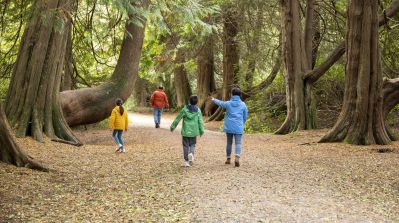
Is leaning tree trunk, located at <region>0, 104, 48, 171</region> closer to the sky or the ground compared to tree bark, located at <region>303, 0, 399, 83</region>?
closer to the ground

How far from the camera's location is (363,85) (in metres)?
13.3

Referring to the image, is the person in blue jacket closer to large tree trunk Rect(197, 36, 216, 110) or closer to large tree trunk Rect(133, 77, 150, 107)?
large tree trunk Rect(197, 36, 216, 110)

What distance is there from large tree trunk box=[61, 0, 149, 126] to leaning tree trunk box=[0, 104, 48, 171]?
6482 millimetres

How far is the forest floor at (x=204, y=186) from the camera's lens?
626 cm

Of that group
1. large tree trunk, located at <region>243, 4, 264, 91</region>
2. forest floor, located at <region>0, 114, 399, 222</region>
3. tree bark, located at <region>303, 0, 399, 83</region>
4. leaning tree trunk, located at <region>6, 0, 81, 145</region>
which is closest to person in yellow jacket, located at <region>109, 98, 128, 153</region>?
forest floor, located at <region>0, 114, 399, 222</region>

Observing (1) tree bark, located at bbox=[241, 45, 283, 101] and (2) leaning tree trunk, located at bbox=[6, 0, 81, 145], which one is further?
(1) tree bark, located at bbox=[241, 45, 283, 101]

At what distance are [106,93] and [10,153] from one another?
26.5 ft

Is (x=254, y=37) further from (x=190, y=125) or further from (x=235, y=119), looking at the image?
(x=190, y=125)

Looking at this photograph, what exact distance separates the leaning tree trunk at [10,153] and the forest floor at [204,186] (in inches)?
8.0

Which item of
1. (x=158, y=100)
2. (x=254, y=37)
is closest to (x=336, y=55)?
(x=254, y=37)

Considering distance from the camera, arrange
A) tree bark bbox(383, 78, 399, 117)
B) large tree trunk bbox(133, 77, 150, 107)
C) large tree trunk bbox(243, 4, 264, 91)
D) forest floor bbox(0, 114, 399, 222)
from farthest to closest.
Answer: large tree trunk bbox(133, 77, 150, 107), large tree trunk bbox(243, 4, 264, 91), tree bark bbox(383, 78, 399, 117), forest floor bbox(0, 114, 399, 222)

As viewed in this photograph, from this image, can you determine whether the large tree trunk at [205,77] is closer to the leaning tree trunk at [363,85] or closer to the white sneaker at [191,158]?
the leaning tree trunk at [363,85]

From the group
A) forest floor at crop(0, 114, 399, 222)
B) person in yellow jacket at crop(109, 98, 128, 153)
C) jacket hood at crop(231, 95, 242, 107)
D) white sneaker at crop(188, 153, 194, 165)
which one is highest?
jacket hood at crop(231, 95, 242, 107)

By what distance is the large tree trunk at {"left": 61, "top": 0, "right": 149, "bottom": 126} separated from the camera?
1579 cm
